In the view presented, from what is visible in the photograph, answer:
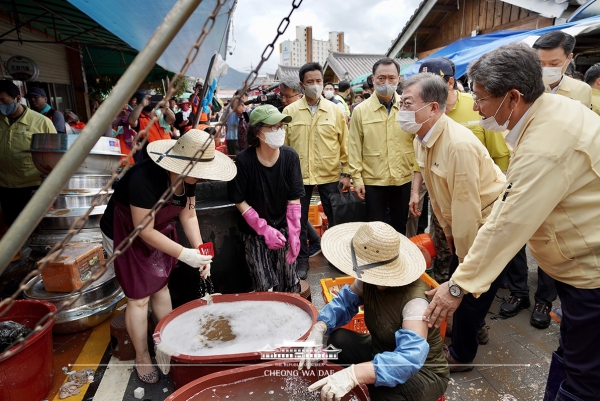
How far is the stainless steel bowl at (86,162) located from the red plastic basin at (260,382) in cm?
259

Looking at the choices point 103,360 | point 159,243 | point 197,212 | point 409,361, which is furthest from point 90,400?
point 409,361

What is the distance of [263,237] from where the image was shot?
3070mm

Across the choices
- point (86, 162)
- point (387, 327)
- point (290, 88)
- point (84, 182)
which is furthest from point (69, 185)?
point (387, 327)

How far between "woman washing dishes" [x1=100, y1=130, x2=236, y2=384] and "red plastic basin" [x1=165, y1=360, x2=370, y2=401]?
846mm

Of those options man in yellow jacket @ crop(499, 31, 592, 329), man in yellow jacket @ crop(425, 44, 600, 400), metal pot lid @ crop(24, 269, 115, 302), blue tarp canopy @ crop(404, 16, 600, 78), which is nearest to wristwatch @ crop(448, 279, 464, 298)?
man in yellow jacket @ crop(425, 44, 600, 400)

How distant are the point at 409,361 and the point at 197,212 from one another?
203cm

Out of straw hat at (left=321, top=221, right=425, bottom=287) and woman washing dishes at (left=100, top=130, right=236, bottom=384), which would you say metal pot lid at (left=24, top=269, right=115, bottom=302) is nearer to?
woman washing dishes at (left=100, top=130, right=236, bottom=384)

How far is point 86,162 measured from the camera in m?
3.84

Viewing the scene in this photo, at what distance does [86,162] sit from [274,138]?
2.27 m

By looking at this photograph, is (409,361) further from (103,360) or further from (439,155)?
(103,360)

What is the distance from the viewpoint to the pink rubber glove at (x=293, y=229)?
3170 millimetres

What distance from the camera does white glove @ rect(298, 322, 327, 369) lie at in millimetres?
1884

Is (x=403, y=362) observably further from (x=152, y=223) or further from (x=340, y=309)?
(x=152, y=223)

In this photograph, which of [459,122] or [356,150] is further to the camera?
[356,150]
